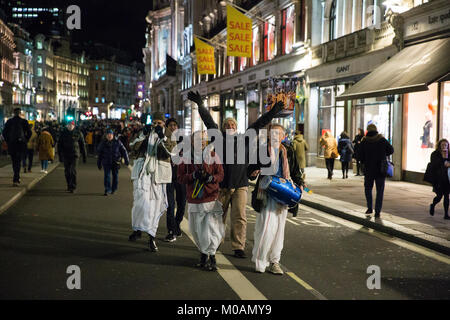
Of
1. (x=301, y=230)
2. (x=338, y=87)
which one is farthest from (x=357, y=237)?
(x=338, y=87)

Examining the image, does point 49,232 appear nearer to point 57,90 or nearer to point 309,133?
point 309,133

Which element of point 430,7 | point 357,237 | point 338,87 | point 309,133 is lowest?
point 357,237

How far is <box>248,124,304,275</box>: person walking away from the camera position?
23.3 ft

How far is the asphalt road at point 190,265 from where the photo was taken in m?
6.21

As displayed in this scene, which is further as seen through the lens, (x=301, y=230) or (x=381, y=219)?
(x=381, y=219)

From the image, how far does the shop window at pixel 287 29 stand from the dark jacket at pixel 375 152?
59.9ft

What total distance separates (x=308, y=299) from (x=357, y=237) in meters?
4.16

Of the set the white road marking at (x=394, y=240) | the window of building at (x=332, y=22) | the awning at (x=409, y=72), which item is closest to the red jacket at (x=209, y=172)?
the white road marking at (x=394, y=240)

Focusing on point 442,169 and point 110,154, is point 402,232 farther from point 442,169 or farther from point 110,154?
point 110,154

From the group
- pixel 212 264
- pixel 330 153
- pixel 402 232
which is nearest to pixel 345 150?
pixel 330 153

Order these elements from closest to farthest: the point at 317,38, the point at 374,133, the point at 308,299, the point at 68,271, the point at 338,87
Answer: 1. the point at 308,299
2. the point at 68,271
3. the point at 374,133
4. the point at 338,87
5. the point at 317,38

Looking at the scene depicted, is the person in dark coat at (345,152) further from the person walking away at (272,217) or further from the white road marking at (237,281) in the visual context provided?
the person walking away at (272,217)
